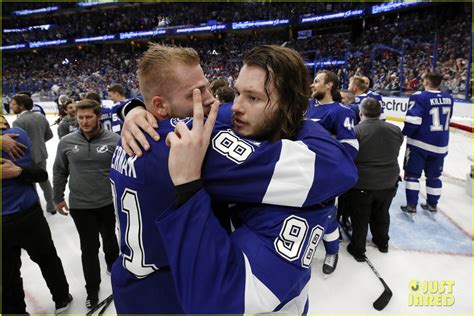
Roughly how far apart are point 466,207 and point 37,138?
20.8ft

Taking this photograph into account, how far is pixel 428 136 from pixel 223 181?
442cm

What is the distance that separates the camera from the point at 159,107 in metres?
1.20

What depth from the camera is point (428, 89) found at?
453cm

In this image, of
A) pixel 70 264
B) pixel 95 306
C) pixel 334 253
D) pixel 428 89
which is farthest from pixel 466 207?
pixel 70 264

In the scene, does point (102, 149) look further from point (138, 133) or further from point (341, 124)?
point (341, 124)

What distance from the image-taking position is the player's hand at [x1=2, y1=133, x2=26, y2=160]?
235 centimetres

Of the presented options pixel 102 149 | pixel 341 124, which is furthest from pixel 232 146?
pixel 341 124

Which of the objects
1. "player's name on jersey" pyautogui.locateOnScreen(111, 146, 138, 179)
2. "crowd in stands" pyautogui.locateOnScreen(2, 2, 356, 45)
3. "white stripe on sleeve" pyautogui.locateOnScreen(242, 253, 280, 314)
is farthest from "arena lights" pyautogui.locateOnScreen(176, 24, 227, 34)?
"white stripe on sleeve" pyautogui.locateOnScreen(242, 253, 280, 314)

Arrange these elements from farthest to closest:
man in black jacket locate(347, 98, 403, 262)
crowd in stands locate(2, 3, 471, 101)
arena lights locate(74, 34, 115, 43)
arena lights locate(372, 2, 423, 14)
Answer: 1. arena lights locate(74, 34, 115, 43)
2. arena lights locate(372, 2, 423, 14)
3. crowd in stands locate(2, 3, 471, 101)
4. man in black jacket locate(347, 98, 403, 262)

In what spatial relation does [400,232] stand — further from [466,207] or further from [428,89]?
[428,89]

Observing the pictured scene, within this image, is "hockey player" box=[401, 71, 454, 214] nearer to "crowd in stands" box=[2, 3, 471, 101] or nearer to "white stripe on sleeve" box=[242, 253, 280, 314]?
"white stripe on sleeve" box=[242, 253, 280, 314]

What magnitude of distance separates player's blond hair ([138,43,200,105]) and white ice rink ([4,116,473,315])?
241 centimetres

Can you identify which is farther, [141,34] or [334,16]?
[141,34]

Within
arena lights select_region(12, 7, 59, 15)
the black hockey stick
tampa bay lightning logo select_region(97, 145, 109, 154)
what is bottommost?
the black hockey stick
